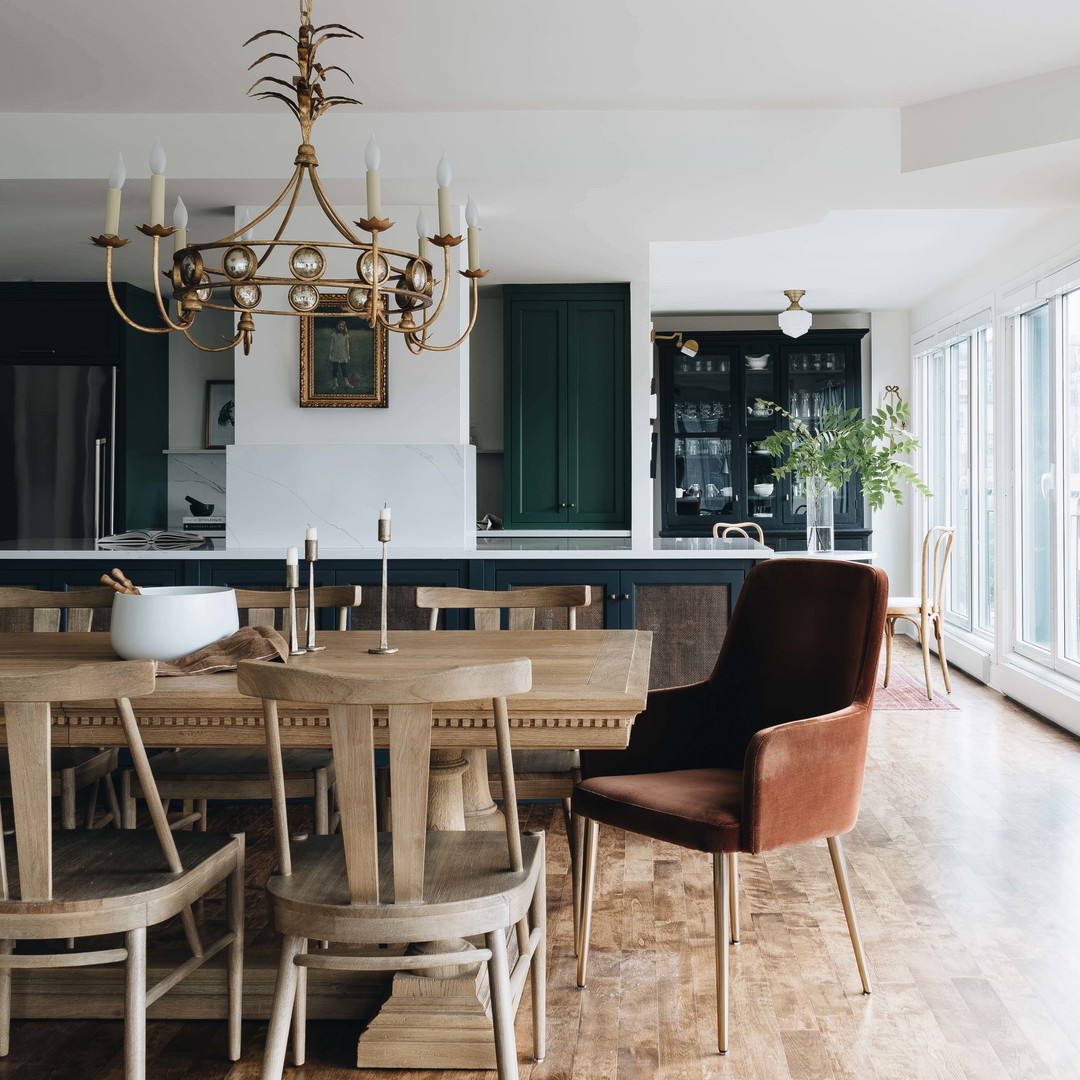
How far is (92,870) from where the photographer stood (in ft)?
5.85

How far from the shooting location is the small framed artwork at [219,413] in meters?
6.54

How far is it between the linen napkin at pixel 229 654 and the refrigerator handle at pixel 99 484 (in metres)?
4.05

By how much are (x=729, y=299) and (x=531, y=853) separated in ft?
20.7

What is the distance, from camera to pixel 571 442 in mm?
5961

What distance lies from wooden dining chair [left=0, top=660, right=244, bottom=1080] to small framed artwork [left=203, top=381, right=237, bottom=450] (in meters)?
4.94

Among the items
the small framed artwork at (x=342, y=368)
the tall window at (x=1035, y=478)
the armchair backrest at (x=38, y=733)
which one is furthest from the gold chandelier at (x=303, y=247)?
the tall window at (x=1035, y=478)

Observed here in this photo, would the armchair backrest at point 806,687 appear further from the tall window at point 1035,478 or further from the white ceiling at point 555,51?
the tall window at point 1035,478

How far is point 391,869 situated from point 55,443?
4961 mm

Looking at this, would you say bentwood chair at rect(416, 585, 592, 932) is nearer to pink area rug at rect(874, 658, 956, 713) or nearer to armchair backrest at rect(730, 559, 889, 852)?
armchair backrest at rect(730, 559, 889, 852)

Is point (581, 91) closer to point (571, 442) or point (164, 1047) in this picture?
point (571, 442)

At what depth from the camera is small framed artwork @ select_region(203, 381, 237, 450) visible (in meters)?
6.54

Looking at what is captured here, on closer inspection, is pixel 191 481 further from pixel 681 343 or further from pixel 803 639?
pixel 803 639

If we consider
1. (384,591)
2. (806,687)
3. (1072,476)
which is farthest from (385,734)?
(1072,476)

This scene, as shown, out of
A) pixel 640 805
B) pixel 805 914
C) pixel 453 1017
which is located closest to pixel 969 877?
pixel 805 914
